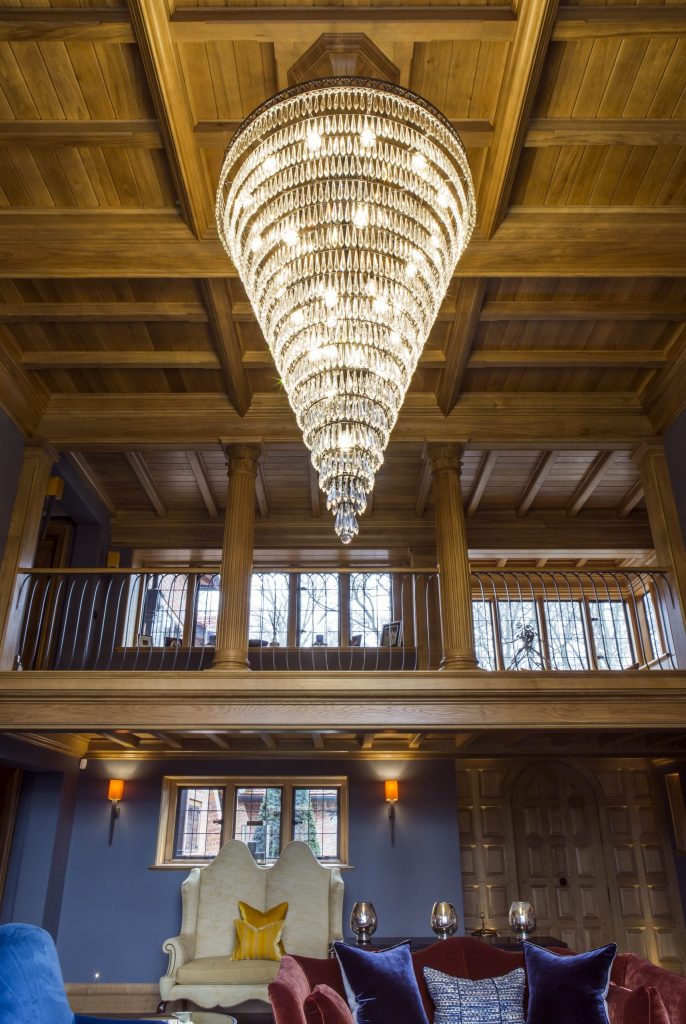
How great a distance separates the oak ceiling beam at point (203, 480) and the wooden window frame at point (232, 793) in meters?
3.11

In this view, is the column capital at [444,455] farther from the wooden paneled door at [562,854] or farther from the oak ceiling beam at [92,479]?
the wooden paneled door at [562,854]

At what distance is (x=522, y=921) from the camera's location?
427cm

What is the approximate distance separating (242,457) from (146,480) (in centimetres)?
207

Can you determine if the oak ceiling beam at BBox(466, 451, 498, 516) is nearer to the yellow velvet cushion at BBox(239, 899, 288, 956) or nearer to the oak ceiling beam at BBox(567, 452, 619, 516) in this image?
the oak ceiling beam at BBox(567, 452, 619, 516)

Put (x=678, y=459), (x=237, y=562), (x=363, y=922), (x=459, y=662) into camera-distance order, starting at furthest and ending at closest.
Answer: (x=678, y=459)
(x=237, y=562)
(x=459, y=662)
(x=363, y=922)

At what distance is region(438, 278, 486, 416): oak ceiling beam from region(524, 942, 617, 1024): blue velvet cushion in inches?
158

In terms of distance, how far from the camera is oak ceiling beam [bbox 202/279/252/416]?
16.1ft

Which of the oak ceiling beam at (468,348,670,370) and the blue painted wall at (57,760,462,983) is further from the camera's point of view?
the blue painted wall at (57,760,462,983)

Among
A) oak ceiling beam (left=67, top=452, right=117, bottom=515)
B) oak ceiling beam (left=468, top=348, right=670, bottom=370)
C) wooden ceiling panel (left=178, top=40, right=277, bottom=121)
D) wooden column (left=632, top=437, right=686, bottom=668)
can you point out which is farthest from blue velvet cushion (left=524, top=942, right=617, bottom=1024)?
oak ceiling beam (left=67, top=452, right=117, bottom=515)

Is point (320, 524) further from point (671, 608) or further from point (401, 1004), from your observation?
point (401, 1004)

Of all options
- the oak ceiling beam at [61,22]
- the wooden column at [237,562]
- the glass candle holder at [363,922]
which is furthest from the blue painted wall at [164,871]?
the oak ceiling beam at [61,22]

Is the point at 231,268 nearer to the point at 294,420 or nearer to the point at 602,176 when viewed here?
the point at 294,420

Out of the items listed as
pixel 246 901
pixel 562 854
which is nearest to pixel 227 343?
pixel 246 901

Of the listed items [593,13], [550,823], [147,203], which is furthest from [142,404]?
[550,823]
